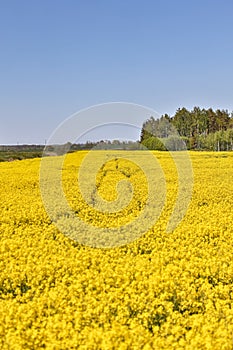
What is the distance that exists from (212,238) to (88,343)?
4.69m

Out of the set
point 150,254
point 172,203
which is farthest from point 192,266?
point 172,203

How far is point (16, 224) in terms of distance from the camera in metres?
10.1

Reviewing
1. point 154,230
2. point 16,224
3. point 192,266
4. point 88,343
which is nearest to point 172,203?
point 154,230

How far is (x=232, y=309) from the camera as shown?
5.25 m

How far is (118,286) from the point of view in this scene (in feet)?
20.2

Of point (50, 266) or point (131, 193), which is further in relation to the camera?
point (131, 193)

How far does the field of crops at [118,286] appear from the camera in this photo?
469cm

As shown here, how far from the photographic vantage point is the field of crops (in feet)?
15.4

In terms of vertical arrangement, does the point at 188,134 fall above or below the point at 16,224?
above

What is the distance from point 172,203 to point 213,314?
7.16m

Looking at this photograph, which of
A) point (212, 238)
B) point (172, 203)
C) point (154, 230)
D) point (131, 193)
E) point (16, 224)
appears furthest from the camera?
point (131, 193)

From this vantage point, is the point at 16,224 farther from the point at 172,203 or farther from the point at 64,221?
the point at 172,203

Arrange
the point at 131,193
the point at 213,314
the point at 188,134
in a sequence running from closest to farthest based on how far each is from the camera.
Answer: the point at 213,314 → the point at 131,193 → the point at 188,134

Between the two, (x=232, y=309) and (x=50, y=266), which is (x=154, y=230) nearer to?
(x=50, y=266)
